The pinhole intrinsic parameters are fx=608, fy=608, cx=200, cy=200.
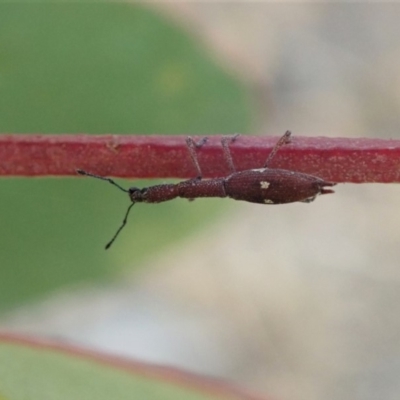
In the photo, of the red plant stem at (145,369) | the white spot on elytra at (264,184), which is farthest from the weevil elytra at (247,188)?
the red plant stem at (145,369)

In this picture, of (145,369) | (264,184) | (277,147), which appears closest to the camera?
(277,147)

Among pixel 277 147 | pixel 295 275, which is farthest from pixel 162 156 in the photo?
pixel 295 275

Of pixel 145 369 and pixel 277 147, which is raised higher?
pixel 277 147

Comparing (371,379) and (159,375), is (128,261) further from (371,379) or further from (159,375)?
(371,379)

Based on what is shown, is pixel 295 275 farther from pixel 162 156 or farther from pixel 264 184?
pixel 162 156

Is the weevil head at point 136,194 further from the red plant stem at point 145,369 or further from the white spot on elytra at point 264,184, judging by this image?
the red plant stem at point 145,369

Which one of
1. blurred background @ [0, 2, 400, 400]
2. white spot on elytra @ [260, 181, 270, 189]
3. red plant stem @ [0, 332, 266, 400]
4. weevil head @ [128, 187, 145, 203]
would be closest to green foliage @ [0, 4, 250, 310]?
weevil head @ [128, 187, 145, 203]

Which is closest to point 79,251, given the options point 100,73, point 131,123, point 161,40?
point 131,123

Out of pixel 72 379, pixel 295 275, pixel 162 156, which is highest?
pixel 295 275
